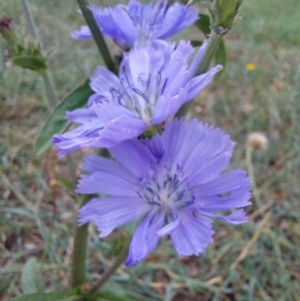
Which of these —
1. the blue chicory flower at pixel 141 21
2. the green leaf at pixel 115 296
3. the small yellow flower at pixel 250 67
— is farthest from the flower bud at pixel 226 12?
the small yellow flower at pixel 250 67

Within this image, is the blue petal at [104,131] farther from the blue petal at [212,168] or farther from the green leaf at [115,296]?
the green leaf at [115,296]

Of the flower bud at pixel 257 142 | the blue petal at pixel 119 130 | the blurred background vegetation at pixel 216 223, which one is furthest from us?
the flower bud at pixel 257 142

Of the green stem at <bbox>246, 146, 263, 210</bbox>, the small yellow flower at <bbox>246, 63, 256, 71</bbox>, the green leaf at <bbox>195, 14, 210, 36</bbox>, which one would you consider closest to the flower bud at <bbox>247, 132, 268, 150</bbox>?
the green stem at <bbox>246, 146, 263, 210</bbox>

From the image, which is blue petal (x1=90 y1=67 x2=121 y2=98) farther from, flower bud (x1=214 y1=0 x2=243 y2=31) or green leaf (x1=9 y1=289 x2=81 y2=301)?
green leaf (x1=9 y1=289 x2=81 y2=301)

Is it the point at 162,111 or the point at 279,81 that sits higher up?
the point at 279,81

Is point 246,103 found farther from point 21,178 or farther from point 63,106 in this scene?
point 63,106

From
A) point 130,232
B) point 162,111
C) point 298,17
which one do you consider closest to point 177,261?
point 130,232
